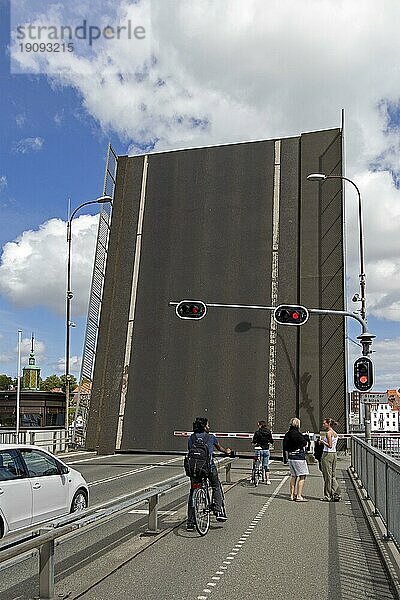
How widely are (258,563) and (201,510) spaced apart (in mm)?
1915

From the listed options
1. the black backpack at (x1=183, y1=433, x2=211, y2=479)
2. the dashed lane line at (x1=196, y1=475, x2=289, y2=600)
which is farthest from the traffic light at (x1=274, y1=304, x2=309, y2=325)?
the black backpack at (x1=183, y1=433, x2=211, y2=479)

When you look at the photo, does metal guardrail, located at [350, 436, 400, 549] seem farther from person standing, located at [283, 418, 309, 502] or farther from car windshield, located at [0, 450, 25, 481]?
car windshield, located at [0, 450, 25, 481]

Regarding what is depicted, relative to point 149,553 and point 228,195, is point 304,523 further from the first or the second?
point 228,195

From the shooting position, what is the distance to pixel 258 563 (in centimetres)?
754

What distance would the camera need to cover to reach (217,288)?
1095 inches

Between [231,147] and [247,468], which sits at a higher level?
[231,147]

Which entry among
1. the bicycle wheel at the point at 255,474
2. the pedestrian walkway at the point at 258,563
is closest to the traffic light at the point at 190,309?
the bicycle wheel at the point at 255,474

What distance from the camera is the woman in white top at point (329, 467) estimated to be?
13094mm

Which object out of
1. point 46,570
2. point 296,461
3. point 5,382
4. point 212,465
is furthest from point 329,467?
point 5,382

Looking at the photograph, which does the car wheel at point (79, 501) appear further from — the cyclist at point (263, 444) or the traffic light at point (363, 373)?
the traffic light at point (363, 373)

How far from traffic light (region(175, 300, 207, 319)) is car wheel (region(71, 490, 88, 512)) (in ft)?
39.9

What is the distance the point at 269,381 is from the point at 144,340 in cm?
545

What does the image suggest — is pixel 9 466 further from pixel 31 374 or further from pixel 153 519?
pixel 31 374

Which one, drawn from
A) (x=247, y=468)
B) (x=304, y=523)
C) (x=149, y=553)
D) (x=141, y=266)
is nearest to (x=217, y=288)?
(x=141, y=266)
